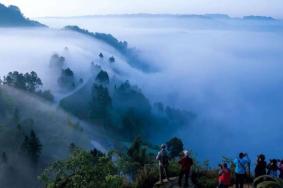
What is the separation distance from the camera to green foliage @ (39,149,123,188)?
18000 mm

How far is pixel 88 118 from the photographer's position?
14362 cm

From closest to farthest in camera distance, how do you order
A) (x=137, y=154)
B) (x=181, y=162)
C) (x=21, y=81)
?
(x=181, y=162), (x=137, y=154), (x=21, y=81)

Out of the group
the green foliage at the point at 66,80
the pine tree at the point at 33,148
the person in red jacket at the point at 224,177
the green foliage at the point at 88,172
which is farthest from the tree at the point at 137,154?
the green foliage at the point at 66,80

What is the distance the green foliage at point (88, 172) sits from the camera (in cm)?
A: 1800

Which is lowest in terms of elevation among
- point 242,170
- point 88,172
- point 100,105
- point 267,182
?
point 88,172

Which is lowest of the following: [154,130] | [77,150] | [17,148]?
[77,150]

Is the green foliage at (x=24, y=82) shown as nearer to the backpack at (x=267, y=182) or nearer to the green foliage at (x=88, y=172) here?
the green foliage at (x=88, y=172)

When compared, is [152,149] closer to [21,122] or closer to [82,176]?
[21,122]

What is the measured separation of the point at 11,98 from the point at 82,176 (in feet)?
380

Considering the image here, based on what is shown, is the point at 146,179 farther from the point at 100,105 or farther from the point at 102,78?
the point at 102,78

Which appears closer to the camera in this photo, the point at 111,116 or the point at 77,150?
the point at 77,150

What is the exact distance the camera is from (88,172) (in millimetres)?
18281

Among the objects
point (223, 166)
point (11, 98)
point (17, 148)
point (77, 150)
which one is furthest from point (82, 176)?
point (11, 98)

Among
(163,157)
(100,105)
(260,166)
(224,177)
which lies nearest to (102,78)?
(100,105)
